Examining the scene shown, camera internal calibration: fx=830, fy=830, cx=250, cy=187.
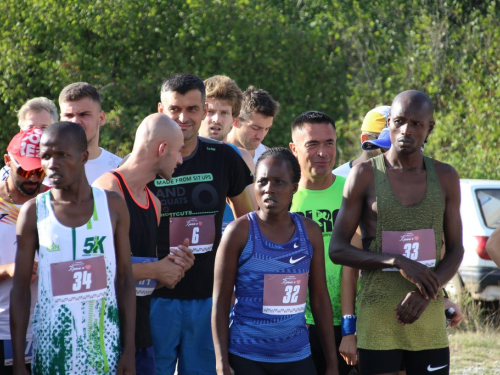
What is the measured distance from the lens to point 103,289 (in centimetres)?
373

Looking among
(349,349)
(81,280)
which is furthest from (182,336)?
(81,280)

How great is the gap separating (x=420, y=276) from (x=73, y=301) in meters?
1.66

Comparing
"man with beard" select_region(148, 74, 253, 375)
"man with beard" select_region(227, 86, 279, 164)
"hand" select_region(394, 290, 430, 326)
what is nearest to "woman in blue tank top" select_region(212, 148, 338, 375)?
"hand" select_region(394, 290, 430, 326)

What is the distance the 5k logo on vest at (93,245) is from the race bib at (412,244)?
1.43 m

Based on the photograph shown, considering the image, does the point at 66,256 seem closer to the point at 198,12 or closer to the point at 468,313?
the point at 468,313

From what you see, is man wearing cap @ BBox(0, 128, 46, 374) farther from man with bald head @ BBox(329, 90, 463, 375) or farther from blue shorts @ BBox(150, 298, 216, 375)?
man with bald head @ BBox(329, 90, 463, 375)

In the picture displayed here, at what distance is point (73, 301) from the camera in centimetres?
366

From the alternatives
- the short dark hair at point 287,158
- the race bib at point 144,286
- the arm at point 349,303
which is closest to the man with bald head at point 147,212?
the race bib at point 144,286

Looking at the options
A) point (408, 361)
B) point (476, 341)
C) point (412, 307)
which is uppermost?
point (412, 307)

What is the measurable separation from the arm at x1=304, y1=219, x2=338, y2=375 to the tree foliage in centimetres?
1247

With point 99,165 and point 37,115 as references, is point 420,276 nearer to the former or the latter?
point 99,165

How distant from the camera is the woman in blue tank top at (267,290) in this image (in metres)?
4.03

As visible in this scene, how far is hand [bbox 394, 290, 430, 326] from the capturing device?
13.6 feet

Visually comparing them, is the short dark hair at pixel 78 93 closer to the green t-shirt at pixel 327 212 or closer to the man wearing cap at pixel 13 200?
the man wearing cap at pixel 13 200
